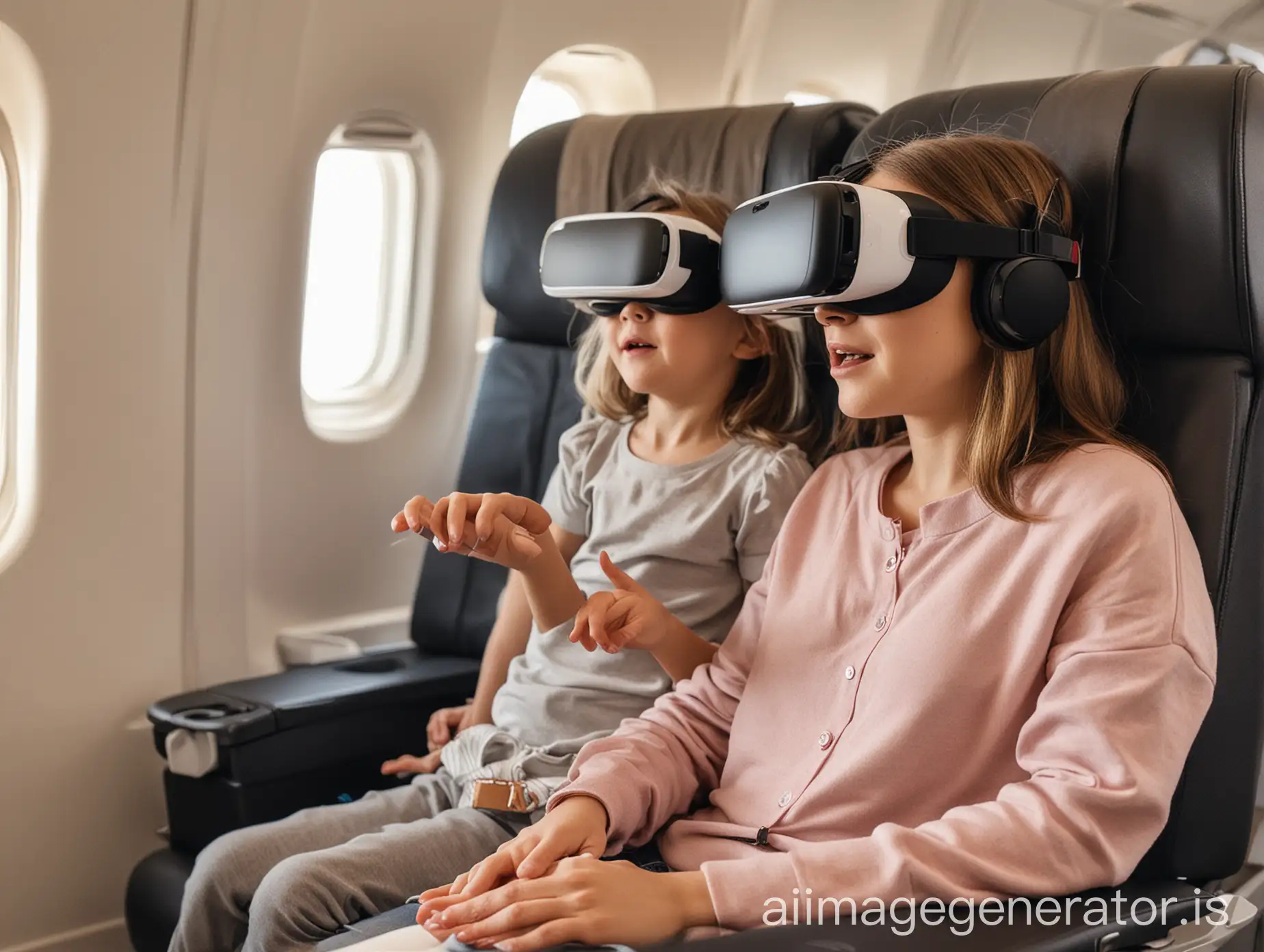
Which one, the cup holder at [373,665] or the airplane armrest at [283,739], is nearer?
the airplane armrest at [283,739]

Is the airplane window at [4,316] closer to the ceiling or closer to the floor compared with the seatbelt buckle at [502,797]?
closer to the ceiling

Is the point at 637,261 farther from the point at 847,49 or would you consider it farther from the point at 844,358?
the point at 847,49

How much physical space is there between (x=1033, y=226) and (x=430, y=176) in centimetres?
159

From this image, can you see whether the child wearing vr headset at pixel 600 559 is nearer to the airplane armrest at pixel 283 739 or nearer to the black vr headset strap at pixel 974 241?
the airplane armrest at pixel 283 739

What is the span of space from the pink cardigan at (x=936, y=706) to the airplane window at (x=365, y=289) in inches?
53.5

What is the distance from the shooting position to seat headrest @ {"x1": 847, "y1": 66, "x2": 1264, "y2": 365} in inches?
55.0

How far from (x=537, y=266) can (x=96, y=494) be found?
2.83ft

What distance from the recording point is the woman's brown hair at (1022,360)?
1416 mm

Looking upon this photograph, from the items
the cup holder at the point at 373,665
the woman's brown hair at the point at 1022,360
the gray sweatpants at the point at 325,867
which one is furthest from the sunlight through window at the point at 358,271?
the woman's brown hair at the point at 1022,360

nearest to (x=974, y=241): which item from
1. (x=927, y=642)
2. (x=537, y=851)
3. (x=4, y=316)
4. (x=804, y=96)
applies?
(x=927, y=642)

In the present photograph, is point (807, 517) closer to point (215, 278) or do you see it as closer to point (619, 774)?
point (619, 774)

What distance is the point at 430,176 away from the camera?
2709 mm

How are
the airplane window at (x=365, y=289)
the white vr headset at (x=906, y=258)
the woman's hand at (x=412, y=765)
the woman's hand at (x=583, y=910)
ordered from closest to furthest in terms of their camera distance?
the woman's hand at (x=583, y=910)
the white vr headset at (x=906, y=258)
the woman's hand at (x=412, y=765)
the airplane window at (x=365, y=289)

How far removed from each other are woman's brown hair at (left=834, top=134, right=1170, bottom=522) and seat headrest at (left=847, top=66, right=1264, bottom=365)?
0.13ft
